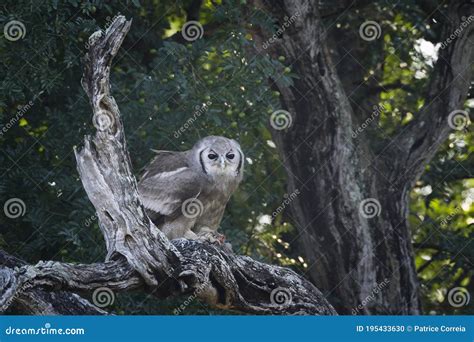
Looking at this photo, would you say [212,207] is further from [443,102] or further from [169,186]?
[443,102]

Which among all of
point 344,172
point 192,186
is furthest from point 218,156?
point 344,172

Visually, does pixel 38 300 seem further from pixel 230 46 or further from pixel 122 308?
pixel 230 46

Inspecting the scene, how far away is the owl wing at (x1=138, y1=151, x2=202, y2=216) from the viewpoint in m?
8.45

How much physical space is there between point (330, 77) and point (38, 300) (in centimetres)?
488

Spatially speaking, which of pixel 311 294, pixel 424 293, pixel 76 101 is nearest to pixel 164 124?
pixel 76 101

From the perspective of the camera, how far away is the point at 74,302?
682 centimetres

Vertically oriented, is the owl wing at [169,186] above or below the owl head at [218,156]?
below

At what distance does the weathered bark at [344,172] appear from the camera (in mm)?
10234

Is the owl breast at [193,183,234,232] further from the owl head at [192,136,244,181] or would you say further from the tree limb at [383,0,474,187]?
the tree limb at [383,0,474,187]

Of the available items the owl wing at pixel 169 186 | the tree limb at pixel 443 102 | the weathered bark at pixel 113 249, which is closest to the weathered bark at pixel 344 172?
the tree limb at pixel 443 102

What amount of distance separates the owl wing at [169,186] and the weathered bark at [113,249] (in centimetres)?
134

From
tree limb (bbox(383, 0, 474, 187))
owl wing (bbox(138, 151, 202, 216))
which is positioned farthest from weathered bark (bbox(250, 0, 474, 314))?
owl wing (bbox(138, 151, 202, 216))

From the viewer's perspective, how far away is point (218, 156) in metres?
8.43

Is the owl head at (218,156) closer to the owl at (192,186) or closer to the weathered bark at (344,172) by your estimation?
the owl at (192,186)
